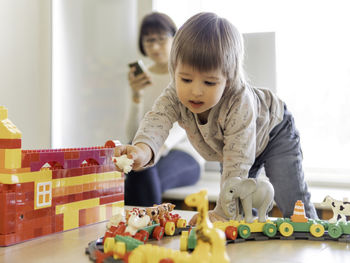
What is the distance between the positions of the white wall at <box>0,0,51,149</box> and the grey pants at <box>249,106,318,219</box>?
1.16 meters

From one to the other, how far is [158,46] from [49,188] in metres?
1.29

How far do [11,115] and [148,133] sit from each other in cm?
109

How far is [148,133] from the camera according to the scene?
0.95 m

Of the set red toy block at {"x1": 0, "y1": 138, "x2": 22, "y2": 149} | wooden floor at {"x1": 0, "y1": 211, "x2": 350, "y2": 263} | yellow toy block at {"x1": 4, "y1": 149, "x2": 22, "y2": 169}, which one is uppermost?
red toy block at {"x1": 0, "y1": 138, "x2": 22, "y2": 149}

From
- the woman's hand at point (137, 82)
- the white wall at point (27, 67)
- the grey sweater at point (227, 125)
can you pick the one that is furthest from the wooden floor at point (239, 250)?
the woman's hand at point (137, 82)

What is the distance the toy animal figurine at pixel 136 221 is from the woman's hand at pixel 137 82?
1.31 meters

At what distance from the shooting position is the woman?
5.73 feet

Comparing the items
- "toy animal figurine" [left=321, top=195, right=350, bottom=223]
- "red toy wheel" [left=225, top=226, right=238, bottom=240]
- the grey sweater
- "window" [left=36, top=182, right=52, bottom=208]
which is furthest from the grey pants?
"window" [left=36, top=182, right=52, bottom=208]

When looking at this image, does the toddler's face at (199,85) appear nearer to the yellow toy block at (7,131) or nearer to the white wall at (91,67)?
the yellow toy block at (7,131)

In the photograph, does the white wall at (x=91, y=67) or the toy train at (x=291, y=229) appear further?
A: the white wall at (x=91, y=67)

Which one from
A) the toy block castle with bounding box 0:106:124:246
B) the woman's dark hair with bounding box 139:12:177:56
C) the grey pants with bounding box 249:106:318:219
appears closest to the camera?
the toy block castle with bounding box 0:106:124:246

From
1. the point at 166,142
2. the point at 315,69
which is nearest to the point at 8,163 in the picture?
the point at 166,142

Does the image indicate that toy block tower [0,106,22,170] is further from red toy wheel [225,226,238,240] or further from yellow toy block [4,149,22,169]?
red toy wheel [225,226,238,240]

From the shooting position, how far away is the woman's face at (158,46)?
2.01m
